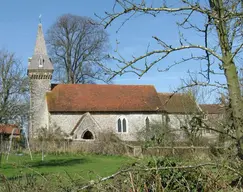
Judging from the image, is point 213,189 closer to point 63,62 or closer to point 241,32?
point 241,32

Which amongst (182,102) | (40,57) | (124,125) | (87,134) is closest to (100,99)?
(124,125)

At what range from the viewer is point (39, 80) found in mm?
47125

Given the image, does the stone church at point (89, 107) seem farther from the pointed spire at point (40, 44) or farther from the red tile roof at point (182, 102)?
the red tile roof at point (182, 102)

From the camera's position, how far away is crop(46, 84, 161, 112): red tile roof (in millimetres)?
43969

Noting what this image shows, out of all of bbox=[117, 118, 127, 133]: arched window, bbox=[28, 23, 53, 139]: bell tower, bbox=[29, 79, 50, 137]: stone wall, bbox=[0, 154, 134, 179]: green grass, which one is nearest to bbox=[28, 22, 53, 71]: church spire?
bbox=[28, 23, 53, 139]: bell tower

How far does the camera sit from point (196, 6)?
4051mm

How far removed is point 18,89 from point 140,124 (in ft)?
57.7

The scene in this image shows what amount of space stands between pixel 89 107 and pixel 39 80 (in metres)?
7.89

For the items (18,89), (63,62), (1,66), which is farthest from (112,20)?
(63,62)

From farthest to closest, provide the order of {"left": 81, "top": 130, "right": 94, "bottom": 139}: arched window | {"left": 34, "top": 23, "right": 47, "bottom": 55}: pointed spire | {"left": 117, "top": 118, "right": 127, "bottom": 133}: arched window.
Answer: {"left": 34, "top": 23, "right": 47, "bottom": 55}: pointed spire, {"left": 117, "top": 118, "right": 127, "bottom": 133}: arched window, {"left": 81, "top": 130, "right": 94, "bottom": 139}: arched window

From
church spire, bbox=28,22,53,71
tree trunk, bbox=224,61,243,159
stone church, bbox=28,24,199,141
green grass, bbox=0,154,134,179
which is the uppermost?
church spire, bbox=28,22,53,71

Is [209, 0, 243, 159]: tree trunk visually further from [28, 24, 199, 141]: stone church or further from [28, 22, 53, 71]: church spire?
[28, 22, 53, 71]: church spire

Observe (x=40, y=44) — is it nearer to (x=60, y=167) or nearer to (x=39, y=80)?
(x=39, y=80)

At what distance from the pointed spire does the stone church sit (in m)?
1.98
